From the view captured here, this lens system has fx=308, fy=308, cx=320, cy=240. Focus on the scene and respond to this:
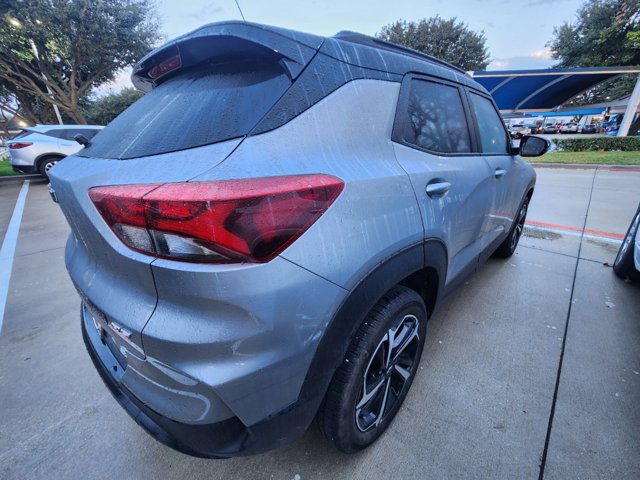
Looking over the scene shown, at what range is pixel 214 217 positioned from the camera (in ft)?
2.77

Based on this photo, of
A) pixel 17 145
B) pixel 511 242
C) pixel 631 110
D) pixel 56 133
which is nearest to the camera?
pixel 511 242

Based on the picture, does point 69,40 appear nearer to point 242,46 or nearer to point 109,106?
point 242,46

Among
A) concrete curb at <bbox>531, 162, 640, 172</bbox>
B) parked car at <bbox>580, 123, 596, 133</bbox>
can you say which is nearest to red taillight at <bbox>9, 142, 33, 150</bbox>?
concrete curb at <bbox>531, 162, 640, 172</bbox>

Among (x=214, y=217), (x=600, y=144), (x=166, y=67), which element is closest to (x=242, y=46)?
(x=166, y=67)

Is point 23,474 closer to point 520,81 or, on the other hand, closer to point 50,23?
point 50,23

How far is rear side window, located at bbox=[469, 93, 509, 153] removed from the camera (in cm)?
225

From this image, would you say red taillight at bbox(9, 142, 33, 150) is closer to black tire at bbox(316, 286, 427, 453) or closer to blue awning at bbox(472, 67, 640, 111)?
black tire at bbox(316, 286, 427, 453)

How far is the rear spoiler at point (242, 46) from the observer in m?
1.06

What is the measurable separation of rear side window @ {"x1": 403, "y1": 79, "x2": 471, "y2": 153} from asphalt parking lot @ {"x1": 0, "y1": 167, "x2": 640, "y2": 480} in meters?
1.37

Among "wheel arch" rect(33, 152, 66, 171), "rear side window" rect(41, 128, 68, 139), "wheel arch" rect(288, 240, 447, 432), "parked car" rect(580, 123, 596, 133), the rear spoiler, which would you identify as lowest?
"parked car" rect(580, 123, 596, 133)

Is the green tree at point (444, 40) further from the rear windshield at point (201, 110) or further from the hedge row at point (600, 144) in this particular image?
the rear windshield at point (201, 110)

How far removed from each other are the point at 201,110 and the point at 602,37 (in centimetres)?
3496

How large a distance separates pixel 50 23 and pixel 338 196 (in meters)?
16.7

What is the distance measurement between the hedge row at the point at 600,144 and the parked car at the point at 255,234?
19661mm
